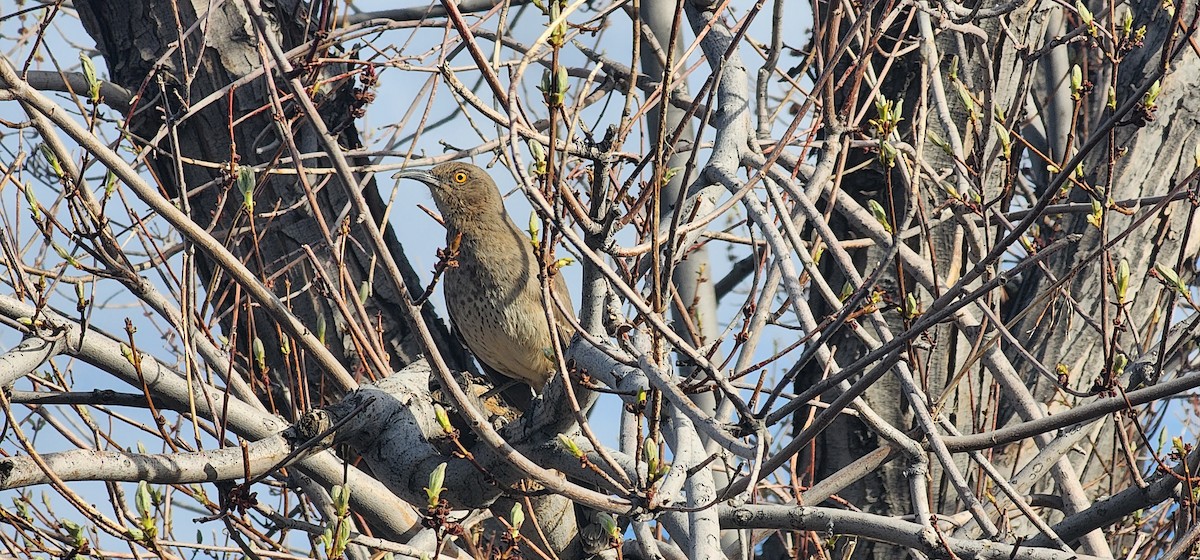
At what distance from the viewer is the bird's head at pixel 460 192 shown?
5.14 m

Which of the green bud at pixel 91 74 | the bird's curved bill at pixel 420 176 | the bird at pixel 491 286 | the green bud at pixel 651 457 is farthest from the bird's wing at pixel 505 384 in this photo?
the green bud at pixel 651 457

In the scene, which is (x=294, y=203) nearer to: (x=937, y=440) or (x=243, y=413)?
(x=243, y=413)

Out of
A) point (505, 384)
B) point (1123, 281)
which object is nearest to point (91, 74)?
point (505, 384)

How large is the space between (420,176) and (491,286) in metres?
0.63

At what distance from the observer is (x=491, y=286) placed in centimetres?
483

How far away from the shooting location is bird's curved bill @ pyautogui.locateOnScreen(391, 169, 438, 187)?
188 inches

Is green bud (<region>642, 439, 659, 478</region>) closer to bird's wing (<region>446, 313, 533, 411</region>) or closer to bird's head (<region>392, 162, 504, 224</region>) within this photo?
bird's wing (<region>446, 313, 533, 411</region>)

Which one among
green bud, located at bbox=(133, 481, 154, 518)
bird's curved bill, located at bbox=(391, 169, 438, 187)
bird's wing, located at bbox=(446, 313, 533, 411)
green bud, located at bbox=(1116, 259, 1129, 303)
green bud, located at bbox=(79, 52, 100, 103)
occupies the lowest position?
green bud, located at bbox=(133, 481, 154, 518)

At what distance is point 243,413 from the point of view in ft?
11.5

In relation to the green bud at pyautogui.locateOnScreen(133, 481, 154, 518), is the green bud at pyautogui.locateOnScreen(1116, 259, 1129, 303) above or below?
above

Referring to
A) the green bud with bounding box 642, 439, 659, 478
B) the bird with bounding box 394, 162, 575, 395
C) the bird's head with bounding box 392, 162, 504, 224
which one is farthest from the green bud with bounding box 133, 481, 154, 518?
the bird's head with bounding box 392, 162, 504, 224

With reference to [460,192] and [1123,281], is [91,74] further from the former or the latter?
[1123,281]

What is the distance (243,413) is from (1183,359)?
335 cm

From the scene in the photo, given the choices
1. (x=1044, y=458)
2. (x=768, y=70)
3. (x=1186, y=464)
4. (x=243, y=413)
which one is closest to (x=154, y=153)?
(x=243, y=413)
